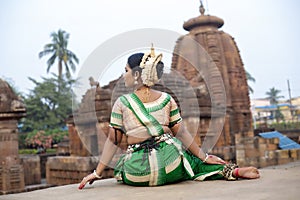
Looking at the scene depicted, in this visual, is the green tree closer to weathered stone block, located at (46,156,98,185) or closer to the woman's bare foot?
weathered stone block, located at (46,156,98,185)

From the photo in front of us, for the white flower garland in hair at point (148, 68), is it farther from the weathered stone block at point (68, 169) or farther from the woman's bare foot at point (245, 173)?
the weathered stone block at point (68, 169)

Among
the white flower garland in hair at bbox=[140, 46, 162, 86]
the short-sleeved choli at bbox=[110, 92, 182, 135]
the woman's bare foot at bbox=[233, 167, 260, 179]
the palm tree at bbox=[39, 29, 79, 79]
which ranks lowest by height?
the woman's bare foot at bbox=[233, 167, 260, 179]

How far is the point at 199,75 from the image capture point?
15898 mm

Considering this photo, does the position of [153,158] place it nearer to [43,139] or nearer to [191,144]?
[191,144]

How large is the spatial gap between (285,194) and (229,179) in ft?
2.79

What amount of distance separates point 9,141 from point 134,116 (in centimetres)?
658

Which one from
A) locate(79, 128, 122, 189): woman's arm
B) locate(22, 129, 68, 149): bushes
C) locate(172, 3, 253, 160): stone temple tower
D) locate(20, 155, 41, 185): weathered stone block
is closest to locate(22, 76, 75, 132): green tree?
locate(22, 129, 68, 149): bushes

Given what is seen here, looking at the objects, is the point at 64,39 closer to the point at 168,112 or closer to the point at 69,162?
the point at 69,162

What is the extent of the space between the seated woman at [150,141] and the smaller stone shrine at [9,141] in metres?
6.10

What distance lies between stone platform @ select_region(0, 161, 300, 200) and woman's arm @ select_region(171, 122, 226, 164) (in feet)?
0.63

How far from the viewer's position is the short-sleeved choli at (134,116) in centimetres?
292

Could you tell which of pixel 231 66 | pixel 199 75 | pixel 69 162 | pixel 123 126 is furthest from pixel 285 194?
pixel 231 66

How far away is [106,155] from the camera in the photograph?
2.94m

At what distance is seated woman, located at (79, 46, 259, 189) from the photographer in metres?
2.89
